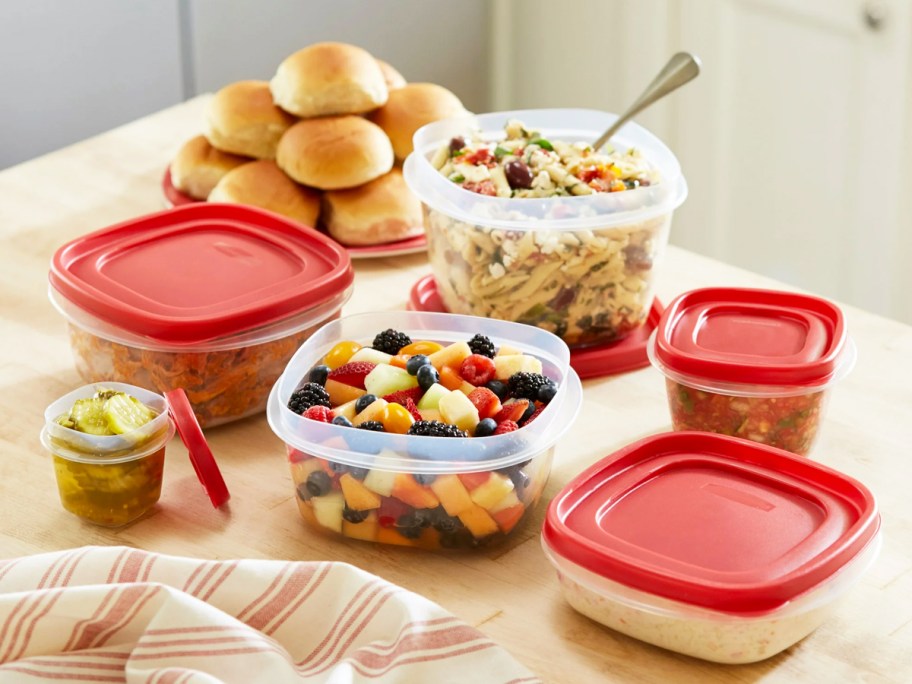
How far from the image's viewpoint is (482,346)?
4.33 ft

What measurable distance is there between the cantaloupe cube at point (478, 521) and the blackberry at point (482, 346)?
183 mm

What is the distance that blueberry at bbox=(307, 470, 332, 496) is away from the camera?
1.22 m

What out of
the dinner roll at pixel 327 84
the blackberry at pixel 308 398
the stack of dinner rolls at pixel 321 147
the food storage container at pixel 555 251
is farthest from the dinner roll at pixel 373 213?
the blackberry at pixel 308 398

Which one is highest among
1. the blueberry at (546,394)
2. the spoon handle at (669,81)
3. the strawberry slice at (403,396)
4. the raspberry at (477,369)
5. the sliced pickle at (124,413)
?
the spoon handle at (669,81)

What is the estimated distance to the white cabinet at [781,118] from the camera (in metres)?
2.90

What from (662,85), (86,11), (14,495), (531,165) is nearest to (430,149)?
(531,165)

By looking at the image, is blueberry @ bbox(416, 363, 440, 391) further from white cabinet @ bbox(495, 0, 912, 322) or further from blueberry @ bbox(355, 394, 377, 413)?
white cabinet @ bbox(495, 0, 912, 322)

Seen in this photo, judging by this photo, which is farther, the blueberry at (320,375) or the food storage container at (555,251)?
the food storage container at (555,251)

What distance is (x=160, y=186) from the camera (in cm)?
209

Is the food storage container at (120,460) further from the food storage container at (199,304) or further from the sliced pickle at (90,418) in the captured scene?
the food storage container at (199,304)

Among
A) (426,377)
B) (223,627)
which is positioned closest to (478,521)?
(426,377)

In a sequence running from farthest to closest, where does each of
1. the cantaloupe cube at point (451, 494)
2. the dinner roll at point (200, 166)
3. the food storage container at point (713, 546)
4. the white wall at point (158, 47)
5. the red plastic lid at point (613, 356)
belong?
1. the white wall at point (158, 47)
2. the dinner roll at point (200, 166)
3. the red plastic lid at point (613, 356)
4. the cantaloupe cube at point (451, 494)
5. the food storage container at point (713, 546)

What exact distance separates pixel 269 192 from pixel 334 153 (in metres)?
0.11

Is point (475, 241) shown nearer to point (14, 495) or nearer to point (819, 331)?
point (819, 331)
